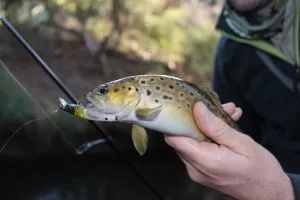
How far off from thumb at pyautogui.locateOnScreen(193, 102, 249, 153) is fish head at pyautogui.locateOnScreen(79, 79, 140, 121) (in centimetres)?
14

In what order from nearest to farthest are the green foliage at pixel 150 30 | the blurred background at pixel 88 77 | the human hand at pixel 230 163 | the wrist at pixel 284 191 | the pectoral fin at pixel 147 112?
the pectoral fin at pixel 147 112, the human hand at pixel 230 163, the wrist at pixel 284 191, the blurred background at pixel 88 77, the green foliage at pixel 150 30

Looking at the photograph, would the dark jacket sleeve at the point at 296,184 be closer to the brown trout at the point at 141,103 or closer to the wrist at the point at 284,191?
the wrist at the point at 284,191

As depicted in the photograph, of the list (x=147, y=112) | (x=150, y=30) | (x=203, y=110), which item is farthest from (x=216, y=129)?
(x=150, y=30)

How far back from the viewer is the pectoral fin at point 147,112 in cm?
91

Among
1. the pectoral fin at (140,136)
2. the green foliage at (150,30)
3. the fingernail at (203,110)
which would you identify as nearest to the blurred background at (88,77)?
the green foliage at (150,30)

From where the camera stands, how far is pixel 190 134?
102 centimetres

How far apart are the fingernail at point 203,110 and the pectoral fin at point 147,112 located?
0.31 feet

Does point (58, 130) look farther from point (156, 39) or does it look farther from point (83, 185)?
point (156, 39)

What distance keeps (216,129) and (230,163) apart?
0.31 ft

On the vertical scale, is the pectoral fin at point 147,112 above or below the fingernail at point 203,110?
above

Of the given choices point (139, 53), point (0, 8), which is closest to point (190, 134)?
point (0, 8)

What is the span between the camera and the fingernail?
0.97 m

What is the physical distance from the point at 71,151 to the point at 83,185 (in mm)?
102

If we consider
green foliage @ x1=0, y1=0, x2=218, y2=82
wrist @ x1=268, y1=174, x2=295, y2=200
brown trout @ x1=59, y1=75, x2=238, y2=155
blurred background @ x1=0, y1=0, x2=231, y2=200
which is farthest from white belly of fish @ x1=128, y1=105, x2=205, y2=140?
green foliage @ x1=0, y1=0, x2=218, y2=82
